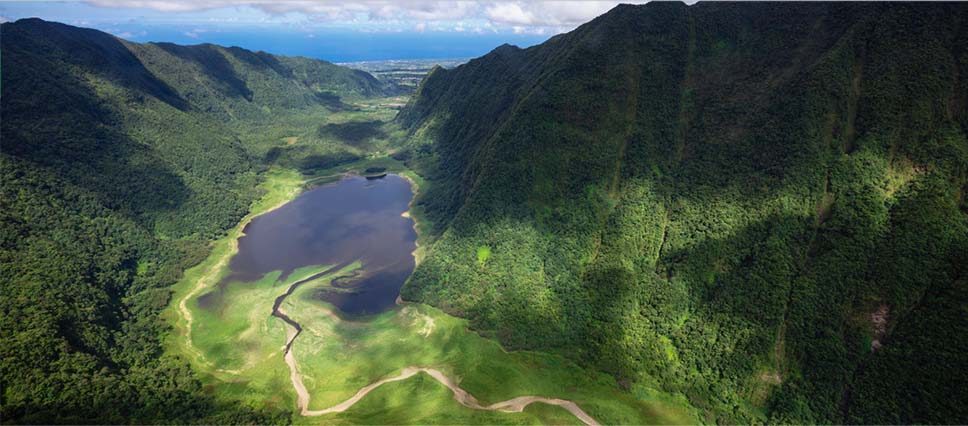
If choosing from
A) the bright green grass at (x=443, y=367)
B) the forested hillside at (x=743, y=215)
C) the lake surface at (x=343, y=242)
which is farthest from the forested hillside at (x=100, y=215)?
the forested hillside at (x=743, y=215)

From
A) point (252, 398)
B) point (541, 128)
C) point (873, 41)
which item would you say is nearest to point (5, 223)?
point (252, 398)

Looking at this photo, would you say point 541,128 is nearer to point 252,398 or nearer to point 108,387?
point 252,398

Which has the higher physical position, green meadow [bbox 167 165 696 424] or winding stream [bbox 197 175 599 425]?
winding stream [bbox 197 175 599 425]

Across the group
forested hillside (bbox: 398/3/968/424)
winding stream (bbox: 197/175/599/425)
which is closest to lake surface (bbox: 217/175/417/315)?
winding stream (bbox: 197/175/599/425)

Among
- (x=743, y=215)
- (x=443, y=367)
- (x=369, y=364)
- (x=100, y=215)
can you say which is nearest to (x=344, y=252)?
(x=369, y=364)

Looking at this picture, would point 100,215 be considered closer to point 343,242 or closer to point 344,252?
point 343,242

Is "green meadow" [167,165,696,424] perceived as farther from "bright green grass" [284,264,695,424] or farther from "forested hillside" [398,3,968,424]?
"forested hillside" [398,3,968,424]
